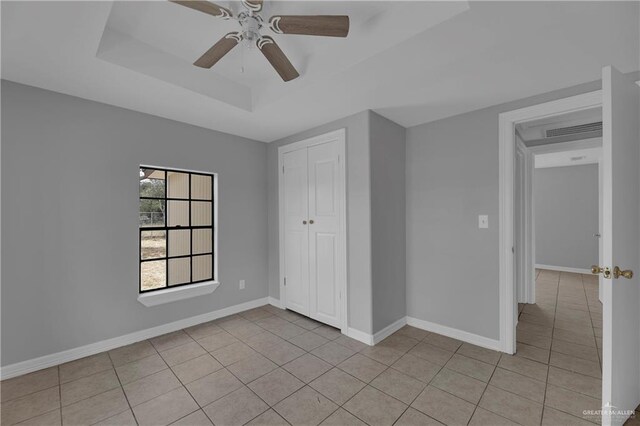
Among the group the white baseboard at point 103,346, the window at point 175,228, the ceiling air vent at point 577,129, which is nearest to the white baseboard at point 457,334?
the white baseboard at point 103,346

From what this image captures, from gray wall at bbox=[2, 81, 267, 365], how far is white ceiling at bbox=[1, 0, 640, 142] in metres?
0.25

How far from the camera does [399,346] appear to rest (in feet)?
8.73

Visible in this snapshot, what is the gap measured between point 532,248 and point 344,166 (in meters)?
3.13

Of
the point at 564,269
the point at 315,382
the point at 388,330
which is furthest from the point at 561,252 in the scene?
the point at 315,382

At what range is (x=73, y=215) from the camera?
2.41 metres

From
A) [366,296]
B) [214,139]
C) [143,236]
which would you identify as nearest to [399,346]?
[366,296]

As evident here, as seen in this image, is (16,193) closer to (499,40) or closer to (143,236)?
(143,236)

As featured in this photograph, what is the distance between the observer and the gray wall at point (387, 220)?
2.76 m

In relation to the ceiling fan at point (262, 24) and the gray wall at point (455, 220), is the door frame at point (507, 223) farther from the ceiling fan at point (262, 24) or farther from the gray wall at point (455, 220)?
the ceiling fan at point (262, 24)

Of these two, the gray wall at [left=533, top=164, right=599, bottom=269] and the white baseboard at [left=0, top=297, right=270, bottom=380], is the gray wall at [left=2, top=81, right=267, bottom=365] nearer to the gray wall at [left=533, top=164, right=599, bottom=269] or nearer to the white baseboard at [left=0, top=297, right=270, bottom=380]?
the white baseboard at [left=0, top=297, right=270, bottom=380]

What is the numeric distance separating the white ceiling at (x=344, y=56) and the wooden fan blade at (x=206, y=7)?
412 mm

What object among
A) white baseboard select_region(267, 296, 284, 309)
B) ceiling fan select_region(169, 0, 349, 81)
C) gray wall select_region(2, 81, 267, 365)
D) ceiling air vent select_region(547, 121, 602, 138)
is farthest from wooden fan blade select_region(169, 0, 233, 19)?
ceiling air vent select_region(547, 121, 602, 138)

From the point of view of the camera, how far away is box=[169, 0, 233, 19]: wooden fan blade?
1.34 m

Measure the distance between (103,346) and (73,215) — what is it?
1.21m
